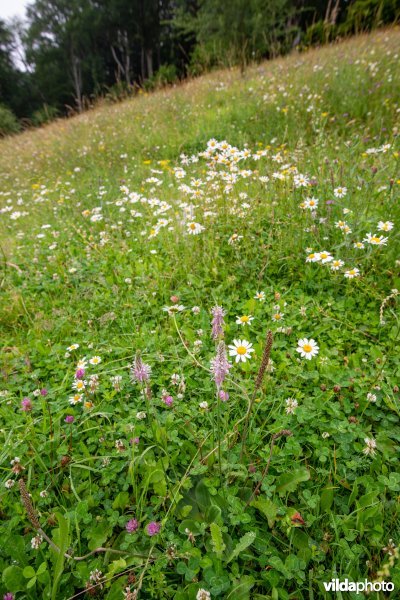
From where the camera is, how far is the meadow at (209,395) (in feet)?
3.74

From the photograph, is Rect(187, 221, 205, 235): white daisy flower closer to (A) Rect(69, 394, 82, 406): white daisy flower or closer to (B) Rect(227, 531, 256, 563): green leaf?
(A) Rect(69, 394, 82, 406): white daisy flower

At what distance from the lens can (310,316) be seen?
6.71 ft

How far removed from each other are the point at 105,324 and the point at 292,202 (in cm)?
176

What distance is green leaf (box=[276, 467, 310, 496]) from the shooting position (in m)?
1.28

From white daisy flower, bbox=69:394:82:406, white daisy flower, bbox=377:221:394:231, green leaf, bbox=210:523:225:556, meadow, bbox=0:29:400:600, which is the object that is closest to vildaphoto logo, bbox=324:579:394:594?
meadow, bbox=0:29:400:600

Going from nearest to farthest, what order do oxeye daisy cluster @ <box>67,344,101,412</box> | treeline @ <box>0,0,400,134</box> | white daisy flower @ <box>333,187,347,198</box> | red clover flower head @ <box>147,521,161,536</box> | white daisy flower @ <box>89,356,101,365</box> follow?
red clover flower head @ <box>147,521,161,536</box> → oxeye daisy cluster @ <box>67,344,101,412</box> → white daisy flower @ <box>89,356,101,365</box> → white daisy flower @ <box>333,187,347,198</box> → treeline @ <box>0,0,400,134</box>

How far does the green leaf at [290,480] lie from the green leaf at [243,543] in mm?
229

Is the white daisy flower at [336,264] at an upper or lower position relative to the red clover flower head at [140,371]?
lower

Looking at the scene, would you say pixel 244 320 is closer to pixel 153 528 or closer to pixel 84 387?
pixel 84 387

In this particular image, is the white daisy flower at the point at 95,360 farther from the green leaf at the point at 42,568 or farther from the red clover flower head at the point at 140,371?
the green leaf at the point at 42,568

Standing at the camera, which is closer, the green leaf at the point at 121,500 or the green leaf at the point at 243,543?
the green leaf at the point at 243,543

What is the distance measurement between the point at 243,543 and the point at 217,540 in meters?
0.09

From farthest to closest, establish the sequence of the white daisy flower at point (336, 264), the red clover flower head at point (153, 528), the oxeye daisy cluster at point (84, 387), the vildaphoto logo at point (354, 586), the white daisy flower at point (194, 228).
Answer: the white daisy flower at point (194, 228)
the white daisy flower at point (336, 264)
the oxeye daisy cluster at point (84, 387)
the red clover flower head at point (153, 528)
the vildaphoto logo at point (354, 586)

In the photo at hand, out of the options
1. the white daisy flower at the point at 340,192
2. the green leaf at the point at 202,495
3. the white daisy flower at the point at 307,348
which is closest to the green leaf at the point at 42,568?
the green leaf at the point at 202,495
